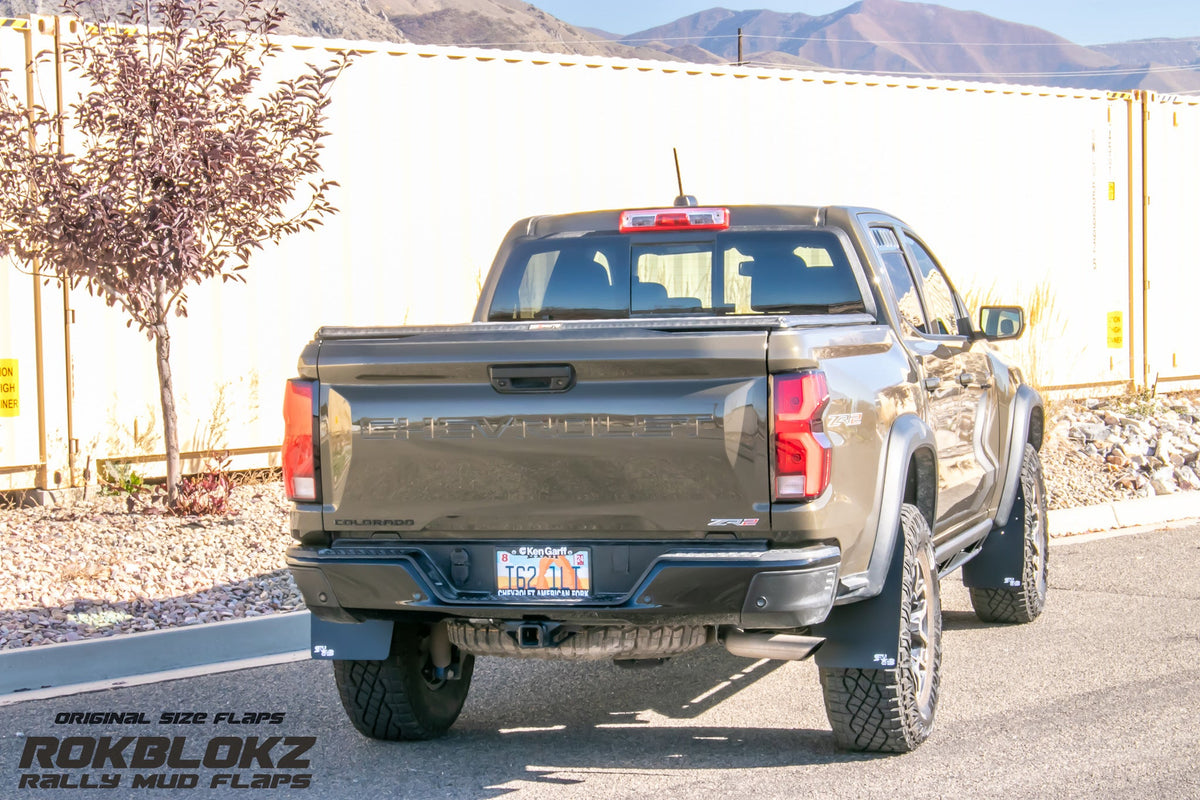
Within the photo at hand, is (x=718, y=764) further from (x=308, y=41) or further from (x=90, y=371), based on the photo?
(x=308, y=41)

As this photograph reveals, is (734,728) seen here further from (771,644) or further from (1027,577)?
(1027,577)

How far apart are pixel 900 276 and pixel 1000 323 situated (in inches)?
29.4

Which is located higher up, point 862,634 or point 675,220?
point 675,220

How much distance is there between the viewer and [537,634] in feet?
16.2

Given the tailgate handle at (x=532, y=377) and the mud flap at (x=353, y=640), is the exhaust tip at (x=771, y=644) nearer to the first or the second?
the tailgate handle at (x=532, y=377)

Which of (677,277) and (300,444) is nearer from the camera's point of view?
(300,444)

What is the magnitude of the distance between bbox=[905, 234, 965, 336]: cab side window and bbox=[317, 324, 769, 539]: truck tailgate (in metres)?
2.45

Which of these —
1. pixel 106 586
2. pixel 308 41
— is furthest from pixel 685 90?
pixel 106 586

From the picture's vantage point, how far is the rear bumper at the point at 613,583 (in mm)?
4629

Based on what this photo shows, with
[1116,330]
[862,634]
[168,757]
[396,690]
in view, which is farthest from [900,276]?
[1116,330]

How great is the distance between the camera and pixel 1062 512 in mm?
10898

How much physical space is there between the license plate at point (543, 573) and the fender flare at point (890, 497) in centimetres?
88

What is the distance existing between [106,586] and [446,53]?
18.6 ft

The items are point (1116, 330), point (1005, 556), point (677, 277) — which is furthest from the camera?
point (1116, 330)
